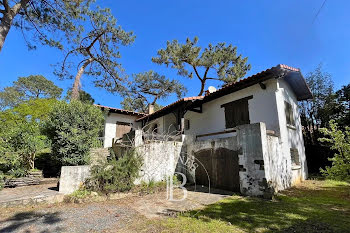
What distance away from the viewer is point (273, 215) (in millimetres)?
4496

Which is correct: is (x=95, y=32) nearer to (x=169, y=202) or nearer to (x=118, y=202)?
(x=118, y=202)

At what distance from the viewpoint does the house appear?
6.57m

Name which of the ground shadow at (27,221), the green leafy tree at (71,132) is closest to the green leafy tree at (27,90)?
the green leafy tree at (71,132)

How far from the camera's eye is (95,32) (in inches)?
431

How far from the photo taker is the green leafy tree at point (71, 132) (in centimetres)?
734

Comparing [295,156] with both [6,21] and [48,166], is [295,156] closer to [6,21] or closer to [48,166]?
[48,166]

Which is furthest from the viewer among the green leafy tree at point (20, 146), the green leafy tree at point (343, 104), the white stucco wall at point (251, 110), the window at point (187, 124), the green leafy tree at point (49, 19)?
the window at point (187, 124)

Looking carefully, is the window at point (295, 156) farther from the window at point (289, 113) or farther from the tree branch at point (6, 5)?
the tree branch at point (6, 5)

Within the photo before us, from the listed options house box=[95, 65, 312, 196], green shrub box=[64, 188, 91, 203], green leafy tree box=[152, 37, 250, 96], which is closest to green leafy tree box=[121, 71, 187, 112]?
green leafy tree box=[152, 37, 250, 96]

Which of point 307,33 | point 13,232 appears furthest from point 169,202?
point 307,33

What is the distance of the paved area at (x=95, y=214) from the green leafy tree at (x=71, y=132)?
225 cm

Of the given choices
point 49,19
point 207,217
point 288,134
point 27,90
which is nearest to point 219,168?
point 207,217

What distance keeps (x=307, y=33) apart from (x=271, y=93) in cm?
480

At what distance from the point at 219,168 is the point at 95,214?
5447 mm
